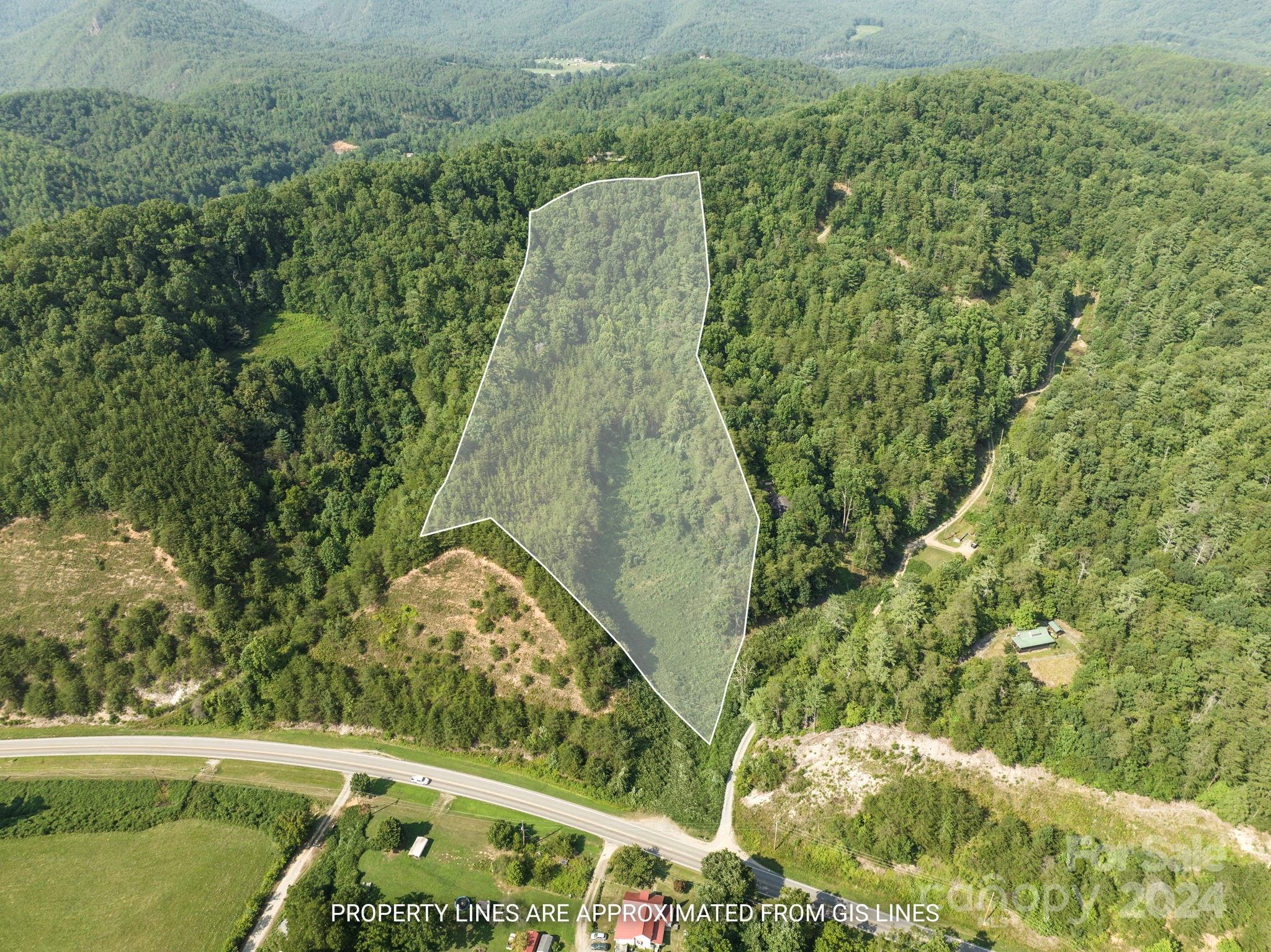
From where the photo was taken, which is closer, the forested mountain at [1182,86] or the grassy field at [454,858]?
the grassy field at [454,858]

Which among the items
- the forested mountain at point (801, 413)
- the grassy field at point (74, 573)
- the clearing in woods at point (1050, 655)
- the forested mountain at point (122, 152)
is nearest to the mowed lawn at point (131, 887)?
the forested mountain at point (801, 413)

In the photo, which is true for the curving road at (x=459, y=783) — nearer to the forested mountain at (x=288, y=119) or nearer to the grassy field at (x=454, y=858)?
the grassy field at (x=454, y=858)

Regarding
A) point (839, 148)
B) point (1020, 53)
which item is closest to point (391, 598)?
point (839, 148)

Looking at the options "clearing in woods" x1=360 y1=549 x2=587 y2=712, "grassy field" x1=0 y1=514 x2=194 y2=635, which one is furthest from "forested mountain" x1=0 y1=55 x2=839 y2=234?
"clearing in woods" x1=360 y1=549 x2=587 y2=712

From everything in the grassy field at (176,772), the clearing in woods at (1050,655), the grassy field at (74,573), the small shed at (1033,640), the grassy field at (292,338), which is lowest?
the grassy field at (176,772)

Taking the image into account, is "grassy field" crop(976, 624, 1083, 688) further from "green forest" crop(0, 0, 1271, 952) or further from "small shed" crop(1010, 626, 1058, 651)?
"green forest" crop(0, 0, 1271, 952)

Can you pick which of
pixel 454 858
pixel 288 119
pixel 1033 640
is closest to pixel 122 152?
pixel 288 119

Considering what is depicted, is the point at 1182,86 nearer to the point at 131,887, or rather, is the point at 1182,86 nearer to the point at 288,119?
the point at 288,119
